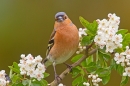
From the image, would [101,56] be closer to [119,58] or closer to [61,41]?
[119,58]

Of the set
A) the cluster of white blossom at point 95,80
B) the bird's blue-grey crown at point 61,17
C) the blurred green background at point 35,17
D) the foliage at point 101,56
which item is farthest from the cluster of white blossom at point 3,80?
the blurred green background at point 35,17

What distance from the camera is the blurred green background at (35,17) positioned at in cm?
637

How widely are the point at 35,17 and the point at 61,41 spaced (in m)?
3.68

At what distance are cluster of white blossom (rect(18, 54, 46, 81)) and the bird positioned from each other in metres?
0.67

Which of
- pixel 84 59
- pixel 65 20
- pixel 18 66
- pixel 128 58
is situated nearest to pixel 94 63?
pixel 84 59

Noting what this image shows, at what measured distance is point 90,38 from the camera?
2385mm

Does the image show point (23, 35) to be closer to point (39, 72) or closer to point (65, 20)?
point (65, 20)

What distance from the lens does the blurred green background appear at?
A: 637 cm

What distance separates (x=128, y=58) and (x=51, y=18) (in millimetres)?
4376

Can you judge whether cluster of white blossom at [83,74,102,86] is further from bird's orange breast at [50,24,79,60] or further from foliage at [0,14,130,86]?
bird's orange breast at [50,24,79,60]

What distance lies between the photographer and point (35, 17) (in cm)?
662

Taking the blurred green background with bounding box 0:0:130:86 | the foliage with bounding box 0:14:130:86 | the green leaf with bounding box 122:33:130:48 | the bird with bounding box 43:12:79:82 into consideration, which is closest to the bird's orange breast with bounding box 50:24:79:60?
the bird with bounding box 43:12:79:82

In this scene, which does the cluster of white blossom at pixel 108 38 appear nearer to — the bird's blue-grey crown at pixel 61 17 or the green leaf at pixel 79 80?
the green leaf at pixel 79 80

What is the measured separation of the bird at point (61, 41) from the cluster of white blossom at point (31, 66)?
675mm
